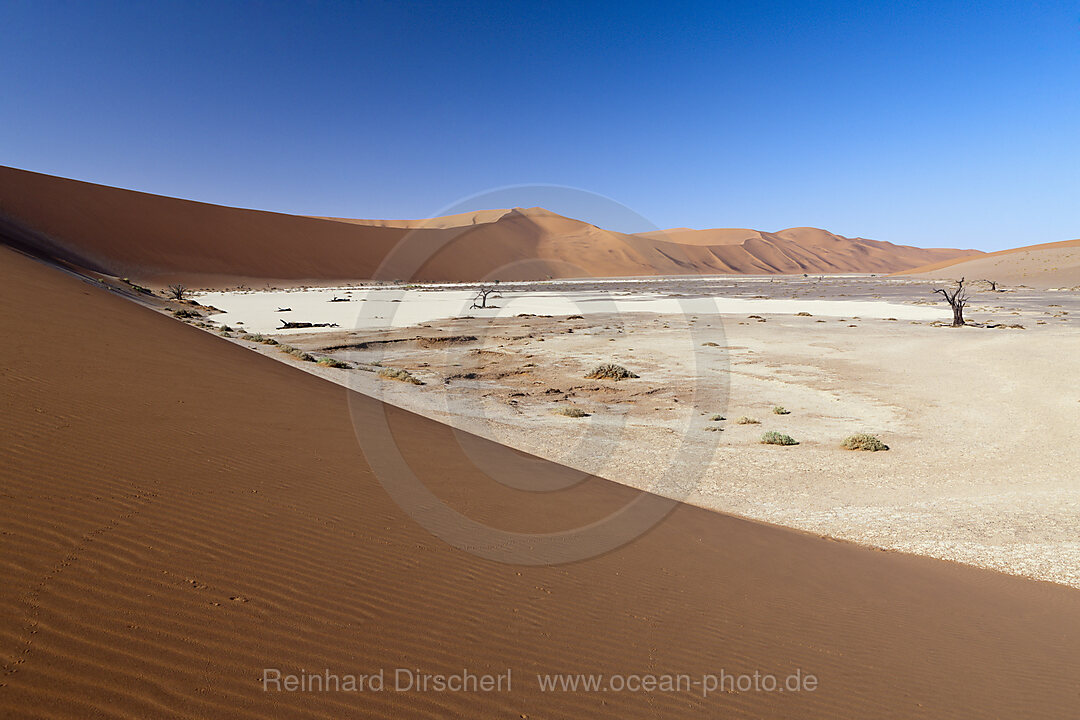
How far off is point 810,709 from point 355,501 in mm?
4278

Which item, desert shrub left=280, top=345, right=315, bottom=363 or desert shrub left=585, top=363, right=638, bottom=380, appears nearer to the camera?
desert shrub left=585, top=363, right=638, bottom=380

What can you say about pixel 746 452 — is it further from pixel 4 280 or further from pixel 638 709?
pixel 4 280

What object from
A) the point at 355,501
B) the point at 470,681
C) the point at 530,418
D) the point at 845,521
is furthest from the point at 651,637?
the point at 530,418

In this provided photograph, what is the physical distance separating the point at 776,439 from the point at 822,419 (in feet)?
8.75

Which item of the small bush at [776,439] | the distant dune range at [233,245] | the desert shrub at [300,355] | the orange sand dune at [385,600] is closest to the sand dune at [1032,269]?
the distant dune range at [233,245]

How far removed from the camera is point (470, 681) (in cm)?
331

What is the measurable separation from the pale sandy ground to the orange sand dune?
5.04ft

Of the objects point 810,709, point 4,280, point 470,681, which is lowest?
point 810,709

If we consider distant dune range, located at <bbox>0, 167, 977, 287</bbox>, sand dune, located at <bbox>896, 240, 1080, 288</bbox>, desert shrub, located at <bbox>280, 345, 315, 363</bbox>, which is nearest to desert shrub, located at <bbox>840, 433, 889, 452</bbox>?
desert shrub, located at <bbox>280, 345, 315, 363</bbox>

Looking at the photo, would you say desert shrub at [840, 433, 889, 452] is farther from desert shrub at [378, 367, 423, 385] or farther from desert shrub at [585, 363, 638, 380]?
desert shrub at [378, 367, 423, 385]

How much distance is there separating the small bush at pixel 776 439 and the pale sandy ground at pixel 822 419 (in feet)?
0.89

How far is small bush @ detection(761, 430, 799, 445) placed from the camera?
38.3ft

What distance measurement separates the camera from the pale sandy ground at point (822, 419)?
800 centimetres

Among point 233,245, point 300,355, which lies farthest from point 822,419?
point 233,245
